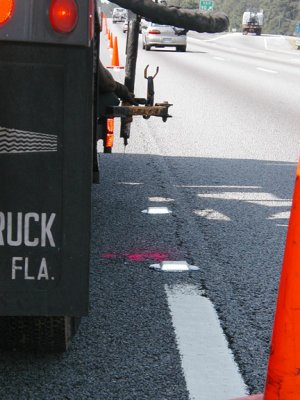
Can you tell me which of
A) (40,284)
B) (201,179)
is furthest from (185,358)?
(201,179)

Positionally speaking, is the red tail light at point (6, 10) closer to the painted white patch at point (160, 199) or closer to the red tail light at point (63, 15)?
the red tail light at point (63, 15)

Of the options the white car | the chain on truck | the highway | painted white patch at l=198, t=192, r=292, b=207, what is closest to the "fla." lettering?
the chain on truck

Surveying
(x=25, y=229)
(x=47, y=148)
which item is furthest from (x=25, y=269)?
(x=47, y=148)

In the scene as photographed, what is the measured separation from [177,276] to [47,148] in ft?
7.37

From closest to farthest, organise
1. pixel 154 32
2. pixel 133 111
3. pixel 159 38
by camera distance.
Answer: pixel 133 111 < pixel 154 32 < pixel 159 38

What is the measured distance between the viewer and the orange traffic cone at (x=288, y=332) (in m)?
2.71

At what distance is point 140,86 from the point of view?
19047 mm

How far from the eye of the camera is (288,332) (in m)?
2.78

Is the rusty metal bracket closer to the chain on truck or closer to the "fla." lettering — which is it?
the chain on truck

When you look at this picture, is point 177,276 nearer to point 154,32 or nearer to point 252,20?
point 154,32

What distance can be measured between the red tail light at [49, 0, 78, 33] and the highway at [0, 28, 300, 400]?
1304 millimetres

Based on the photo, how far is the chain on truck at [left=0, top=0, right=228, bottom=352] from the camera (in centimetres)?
263

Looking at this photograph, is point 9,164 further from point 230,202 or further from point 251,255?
point 230,202

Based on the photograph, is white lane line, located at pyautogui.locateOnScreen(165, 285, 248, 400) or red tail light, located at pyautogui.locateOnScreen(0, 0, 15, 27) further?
white lane line, located at pyautogui.locateOnScreen(165, 285, 248, 400)
